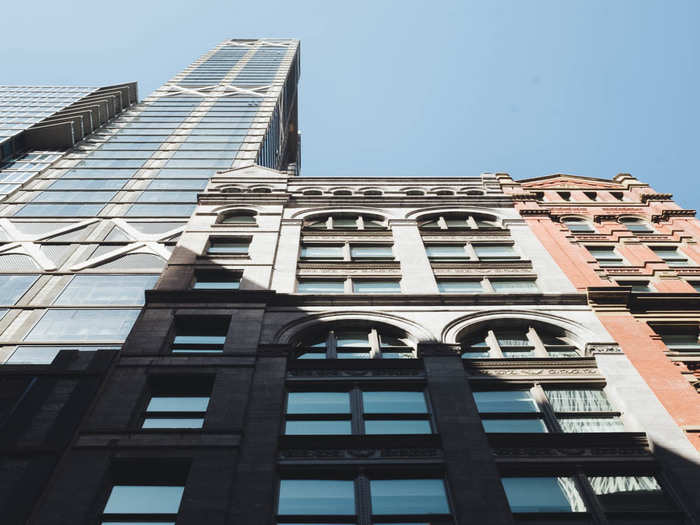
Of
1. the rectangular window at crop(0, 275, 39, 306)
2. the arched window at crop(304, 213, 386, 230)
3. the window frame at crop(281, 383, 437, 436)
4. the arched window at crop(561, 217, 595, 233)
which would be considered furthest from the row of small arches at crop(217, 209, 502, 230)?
the window frame at crop(281, 383, 437, 436)

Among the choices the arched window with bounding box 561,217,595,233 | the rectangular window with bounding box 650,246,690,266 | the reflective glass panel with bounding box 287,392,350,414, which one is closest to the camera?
the reflective glass panel with bounding box 287,392,350,414

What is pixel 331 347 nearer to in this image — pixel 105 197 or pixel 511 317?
pixel 511 317

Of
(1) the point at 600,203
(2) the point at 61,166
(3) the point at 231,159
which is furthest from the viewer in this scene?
(3) the point at 231,159

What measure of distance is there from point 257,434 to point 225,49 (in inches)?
4863

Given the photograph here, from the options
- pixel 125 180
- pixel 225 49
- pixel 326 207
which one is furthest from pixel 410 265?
pixel 225 49

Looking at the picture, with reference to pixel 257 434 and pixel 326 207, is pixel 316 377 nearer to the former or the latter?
pixel 257 434

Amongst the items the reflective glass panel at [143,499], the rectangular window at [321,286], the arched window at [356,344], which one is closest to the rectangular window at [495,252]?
the rectangular window at [321,286]

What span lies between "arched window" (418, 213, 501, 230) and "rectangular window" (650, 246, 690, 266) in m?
7.77

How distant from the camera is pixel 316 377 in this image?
18.2m

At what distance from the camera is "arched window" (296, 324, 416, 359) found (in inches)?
797

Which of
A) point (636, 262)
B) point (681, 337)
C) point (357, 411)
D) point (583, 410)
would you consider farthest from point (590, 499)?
point (636, 262)

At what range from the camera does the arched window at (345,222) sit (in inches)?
1229

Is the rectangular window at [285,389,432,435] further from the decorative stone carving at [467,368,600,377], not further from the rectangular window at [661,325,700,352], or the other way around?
the rectangular window at [661,325,700,352]

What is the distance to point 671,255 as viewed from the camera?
29.8 meters
